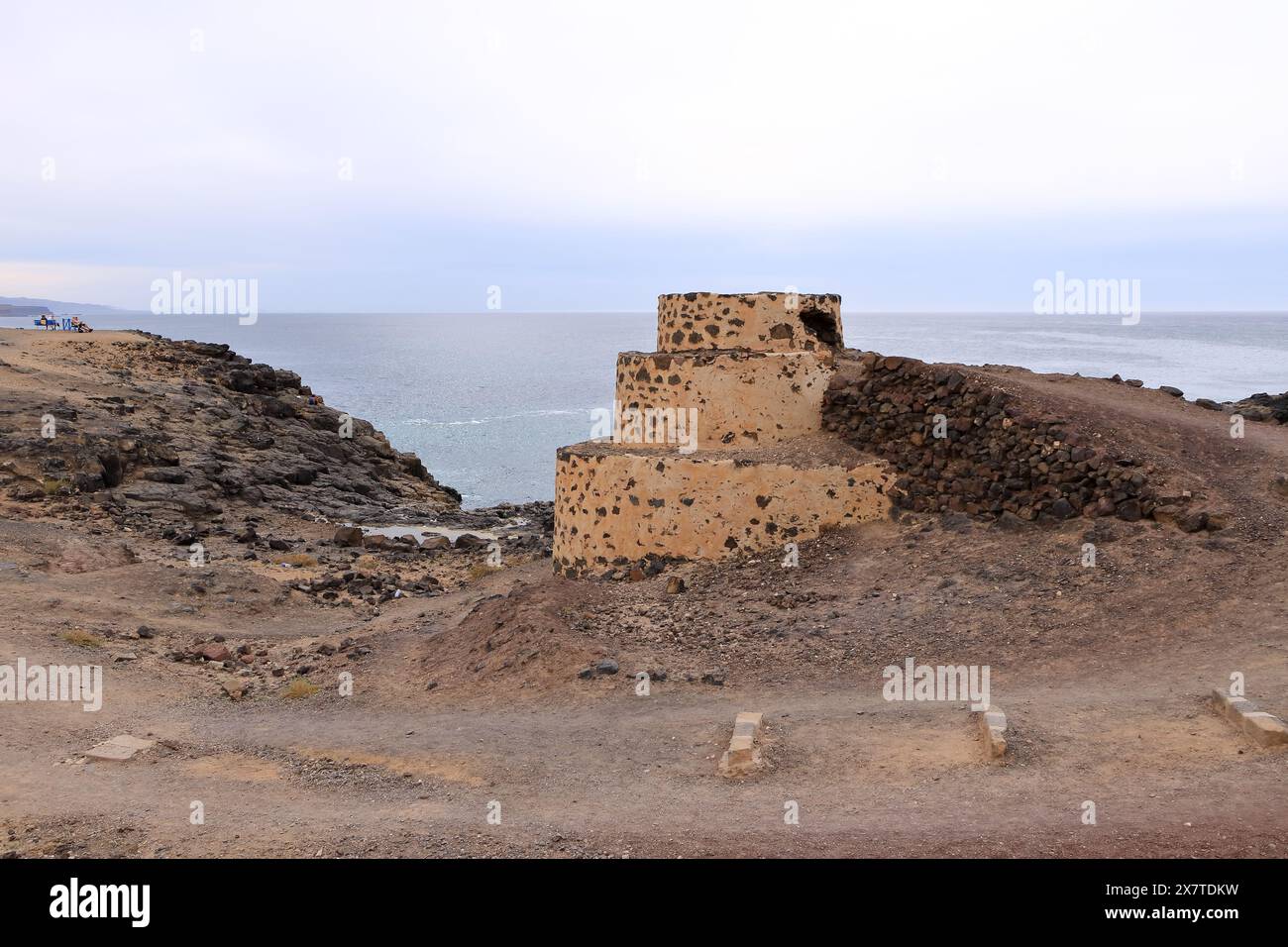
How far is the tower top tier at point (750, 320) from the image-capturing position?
13.3 m

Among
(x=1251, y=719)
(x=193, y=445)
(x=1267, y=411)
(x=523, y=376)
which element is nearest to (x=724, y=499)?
(x=1251, y=719)

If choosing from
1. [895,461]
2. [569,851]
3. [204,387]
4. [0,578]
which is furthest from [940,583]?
[204,387]

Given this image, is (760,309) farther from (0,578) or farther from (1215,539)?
(0,578)

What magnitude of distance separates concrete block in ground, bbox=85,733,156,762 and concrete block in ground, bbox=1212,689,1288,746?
7.94 m

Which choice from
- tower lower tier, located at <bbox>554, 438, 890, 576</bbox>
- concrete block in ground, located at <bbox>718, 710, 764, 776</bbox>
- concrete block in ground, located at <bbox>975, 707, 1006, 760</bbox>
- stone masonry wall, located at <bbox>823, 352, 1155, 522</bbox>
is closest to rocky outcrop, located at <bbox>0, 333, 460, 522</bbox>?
tower lower tier, located at <bbox>554, 438, 890, 576</bbox>

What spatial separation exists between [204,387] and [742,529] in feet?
72.6

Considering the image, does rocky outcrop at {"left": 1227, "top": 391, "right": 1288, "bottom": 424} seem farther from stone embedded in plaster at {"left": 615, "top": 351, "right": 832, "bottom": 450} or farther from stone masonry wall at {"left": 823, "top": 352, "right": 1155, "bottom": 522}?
stone embedded in plaster at {"left": 615, "top": 351, "right": 832, "bottom": 450}

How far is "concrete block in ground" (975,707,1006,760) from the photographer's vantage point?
6652 millimetres

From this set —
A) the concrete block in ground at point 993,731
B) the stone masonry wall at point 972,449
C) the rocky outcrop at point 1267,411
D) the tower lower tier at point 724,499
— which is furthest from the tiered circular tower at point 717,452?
the rocky outcrop at point 1267,411

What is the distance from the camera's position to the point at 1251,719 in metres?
6.46

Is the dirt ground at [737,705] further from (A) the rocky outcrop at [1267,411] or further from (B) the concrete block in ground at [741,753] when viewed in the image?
(A) the rocky outcrop at [1267,411]

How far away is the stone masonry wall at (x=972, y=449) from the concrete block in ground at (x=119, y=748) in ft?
25.8

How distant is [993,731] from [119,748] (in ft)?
21.7

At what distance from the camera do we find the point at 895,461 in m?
11.9
